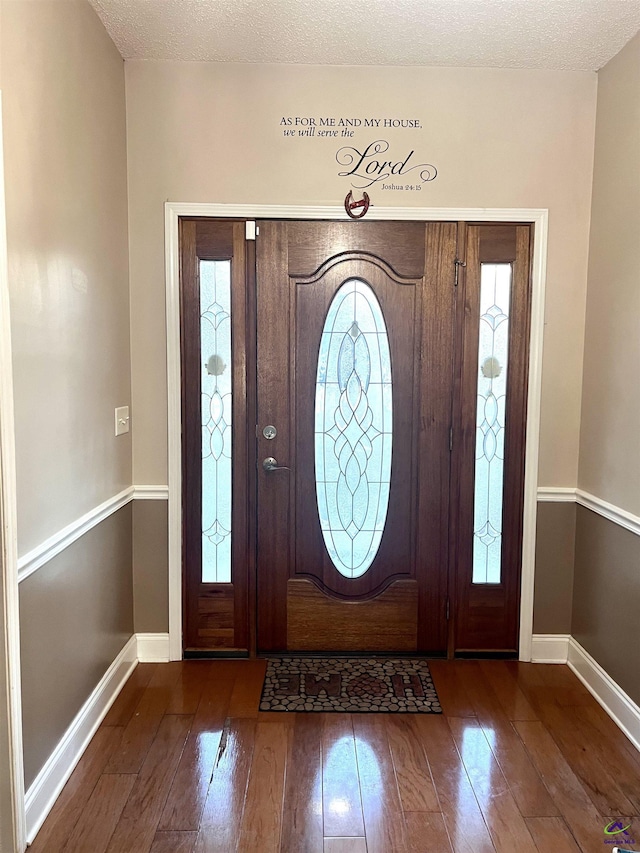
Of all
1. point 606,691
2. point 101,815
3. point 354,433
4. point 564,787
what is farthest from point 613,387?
point 101,815

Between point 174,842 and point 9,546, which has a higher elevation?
point 9,546

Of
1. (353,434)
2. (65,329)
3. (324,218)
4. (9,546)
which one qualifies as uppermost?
(324,218)

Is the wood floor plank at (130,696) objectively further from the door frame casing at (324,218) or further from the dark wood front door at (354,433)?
the dark wood front door at (354,433)

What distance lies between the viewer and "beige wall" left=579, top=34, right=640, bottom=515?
237 cm

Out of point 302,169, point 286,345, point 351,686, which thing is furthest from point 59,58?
point 351,686

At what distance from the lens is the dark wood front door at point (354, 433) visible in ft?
9.02

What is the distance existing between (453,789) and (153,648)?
153 centimetres

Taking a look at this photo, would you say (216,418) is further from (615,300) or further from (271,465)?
(615,300)

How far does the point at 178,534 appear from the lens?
9.20 ft

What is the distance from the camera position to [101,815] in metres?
1.85

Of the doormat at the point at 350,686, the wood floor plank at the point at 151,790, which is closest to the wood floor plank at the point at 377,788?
the doormat at the point at 350,686

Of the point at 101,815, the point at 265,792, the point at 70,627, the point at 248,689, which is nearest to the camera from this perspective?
the point at 101,815

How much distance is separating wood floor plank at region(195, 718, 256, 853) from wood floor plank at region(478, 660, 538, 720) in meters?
1.07

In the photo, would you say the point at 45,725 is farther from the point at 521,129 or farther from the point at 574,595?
the point at 521,129
